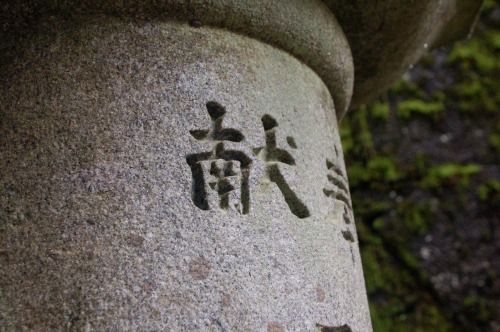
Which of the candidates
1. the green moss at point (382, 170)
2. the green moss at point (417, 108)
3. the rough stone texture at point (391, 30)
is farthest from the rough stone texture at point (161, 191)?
the green moss at point (417, 108)

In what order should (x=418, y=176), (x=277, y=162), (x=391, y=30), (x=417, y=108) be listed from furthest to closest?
(x=417, y=108)
(x=418, y=176)
(x=391, y=30)
(x=277, y=162)

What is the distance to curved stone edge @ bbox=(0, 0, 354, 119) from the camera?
95 centimetres

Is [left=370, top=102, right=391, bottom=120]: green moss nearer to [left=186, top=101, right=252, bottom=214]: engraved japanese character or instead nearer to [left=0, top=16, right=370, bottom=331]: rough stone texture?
[left=0, top=16, right=370, bottom=331]: rough stone texture

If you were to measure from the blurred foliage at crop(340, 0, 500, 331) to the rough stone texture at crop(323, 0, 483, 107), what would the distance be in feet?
3.97

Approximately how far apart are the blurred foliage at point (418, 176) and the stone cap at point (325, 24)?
4.01 feet

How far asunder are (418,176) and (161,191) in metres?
2.09

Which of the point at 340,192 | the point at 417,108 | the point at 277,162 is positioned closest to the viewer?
the point at 277,162

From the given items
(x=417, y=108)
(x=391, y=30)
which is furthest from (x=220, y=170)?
(x=417, y=108)

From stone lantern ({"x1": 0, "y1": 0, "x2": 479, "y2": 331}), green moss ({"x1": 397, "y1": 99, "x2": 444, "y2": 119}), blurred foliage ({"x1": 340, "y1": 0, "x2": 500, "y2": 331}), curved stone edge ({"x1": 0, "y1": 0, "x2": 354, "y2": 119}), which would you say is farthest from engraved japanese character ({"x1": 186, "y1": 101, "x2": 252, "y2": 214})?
green moss ({"x1": 397, "y1": 99, "x2": 444, "y2": 119})

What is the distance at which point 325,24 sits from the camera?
3.66 ft

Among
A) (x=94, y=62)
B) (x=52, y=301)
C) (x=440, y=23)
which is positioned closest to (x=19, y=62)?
(x=94, y=62)

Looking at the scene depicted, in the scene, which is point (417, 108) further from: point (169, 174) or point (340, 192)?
point (169, 174)

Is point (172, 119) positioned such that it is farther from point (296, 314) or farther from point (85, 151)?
point (296, 314)

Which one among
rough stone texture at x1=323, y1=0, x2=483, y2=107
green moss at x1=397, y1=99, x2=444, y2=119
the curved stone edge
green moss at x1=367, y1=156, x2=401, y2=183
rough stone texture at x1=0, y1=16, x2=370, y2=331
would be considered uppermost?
green moss at x1=397, y1=99, x2=444, y2=119
